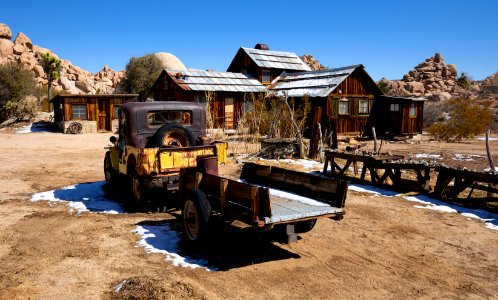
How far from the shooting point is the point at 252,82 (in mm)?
32062

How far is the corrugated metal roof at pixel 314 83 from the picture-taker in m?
25.3

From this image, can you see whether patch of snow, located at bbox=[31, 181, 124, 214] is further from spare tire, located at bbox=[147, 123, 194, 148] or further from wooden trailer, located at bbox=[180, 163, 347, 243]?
wooden trailer, located at bbox=[180, 163, 347, 243]

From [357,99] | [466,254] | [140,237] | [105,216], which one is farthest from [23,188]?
[357,99]

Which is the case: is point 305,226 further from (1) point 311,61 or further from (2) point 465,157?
(1) point 311,61

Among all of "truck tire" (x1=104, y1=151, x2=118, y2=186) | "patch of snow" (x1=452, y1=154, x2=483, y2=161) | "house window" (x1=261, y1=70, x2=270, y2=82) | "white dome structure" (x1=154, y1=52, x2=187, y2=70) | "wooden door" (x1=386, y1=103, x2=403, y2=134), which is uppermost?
"white dome structure" (x1=154, y1=52, x2=187, y2=70)

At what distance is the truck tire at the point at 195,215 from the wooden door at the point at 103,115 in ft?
90.8

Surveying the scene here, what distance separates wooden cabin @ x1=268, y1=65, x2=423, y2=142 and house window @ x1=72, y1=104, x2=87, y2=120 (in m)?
15.4

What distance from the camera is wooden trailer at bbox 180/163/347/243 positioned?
5387 millimetres

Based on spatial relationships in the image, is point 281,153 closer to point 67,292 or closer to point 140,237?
point 140,237

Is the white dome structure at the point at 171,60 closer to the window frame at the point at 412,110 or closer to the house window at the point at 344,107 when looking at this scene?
the house window at the point at 344,107

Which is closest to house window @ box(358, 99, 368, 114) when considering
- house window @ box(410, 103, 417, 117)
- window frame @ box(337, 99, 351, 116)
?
window frame @ box(337, 99, 351, 116)

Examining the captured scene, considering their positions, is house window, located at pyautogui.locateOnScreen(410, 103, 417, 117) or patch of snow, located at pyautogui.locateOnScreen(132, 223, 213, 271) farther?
house window, located at pyautogui.locateOnScreen(410, 103, 417, 117)

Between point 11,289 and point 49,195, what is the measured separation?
5.89 meters

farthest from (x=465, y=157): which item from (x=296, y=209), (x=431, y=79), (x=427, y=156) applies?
(x=431, y=79)
